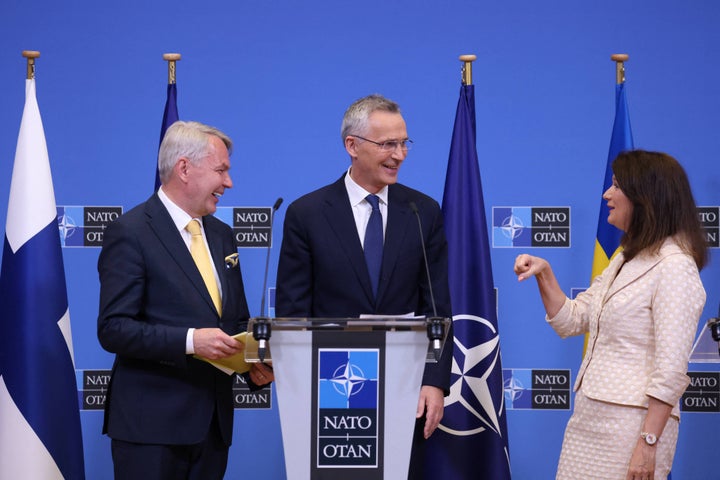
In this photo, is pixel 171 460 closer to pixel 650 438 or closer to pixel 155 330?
pixel 155 330

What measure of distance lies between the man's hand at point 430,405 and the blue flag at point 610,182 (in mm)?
1587

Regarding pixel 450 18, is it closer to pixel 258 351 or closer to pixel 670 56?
pixel 670 56

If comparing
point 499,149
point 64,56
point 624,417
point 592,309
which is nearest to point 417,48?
point 499,149

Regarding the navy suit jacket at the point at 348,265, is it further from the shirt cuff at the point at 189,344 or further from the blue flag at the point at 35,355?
the blue flag at the point at 35,355

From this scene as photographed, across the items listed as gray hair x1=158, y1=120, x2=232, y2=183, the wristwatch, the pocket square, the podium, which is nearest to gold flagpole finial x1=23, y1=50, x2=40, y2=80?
gray hair x1=158, y1=120, x2=232, y2=183

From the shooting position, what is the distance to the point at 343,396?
231 centimetres

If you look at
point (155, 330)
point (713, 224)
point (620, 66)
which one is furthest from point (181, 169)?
point (713, 224)

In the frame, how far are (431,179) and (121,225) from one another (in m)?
2.18

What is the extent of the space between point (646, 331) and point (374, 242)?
0.95 m

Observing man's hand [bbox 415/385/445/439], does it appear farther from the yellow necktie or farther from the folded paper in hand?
the yellow necktie

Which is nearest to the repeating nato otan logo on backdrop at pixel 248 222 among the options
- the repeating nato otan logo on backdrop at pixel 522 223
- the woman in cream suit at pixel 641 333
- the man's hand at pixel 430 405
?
the repeating nato otan logo on backdrop at pixel 522 223

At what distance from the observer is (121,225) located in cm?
271

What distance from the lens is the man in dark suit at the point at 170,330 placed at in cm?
259

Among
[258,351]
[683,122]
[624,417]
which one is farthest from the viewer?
[683,122]
